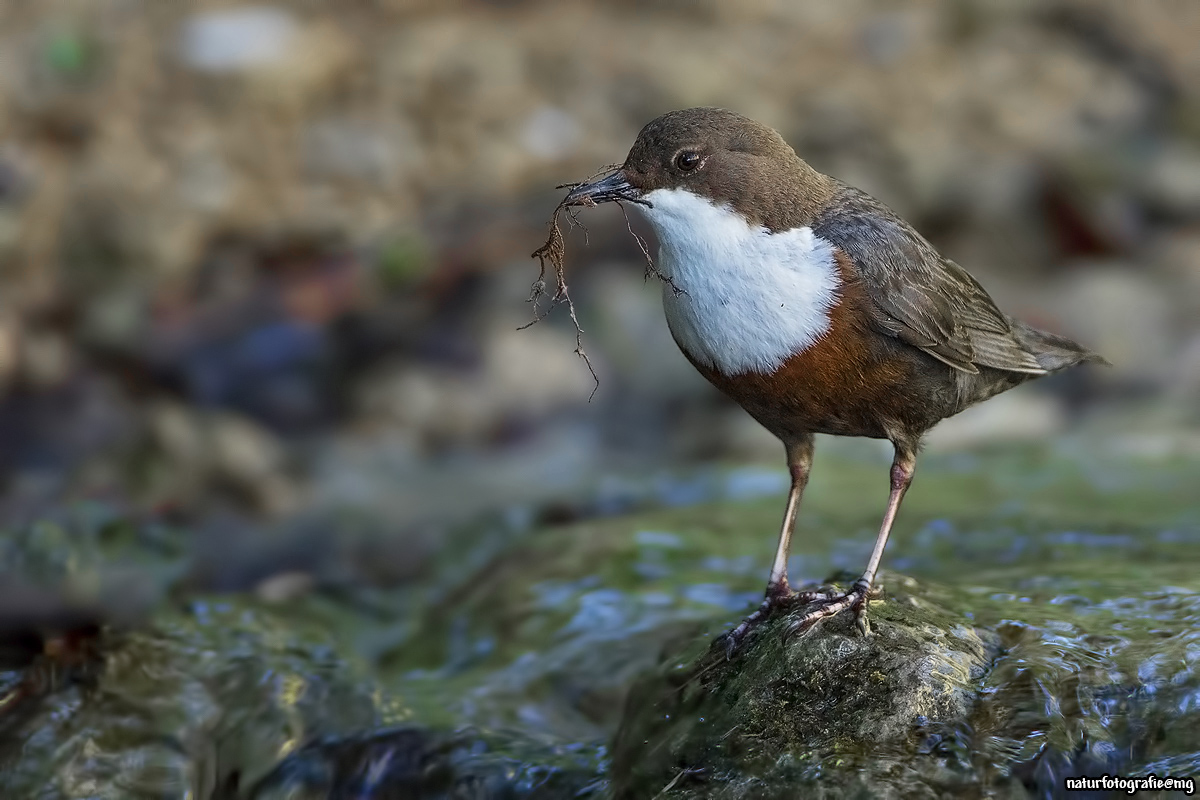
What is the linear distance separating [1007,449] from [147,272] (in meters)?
5.19

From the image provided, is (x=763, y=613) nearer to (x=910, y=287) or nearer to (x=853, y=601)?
(x=853, y=601)

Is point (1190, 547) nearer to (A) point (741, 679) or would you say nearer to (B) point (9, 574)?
(A) point (741, 679)

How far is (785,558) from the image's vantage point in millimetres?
3848

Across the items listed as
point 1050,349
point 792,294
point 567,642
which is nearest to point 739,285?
point 792,294

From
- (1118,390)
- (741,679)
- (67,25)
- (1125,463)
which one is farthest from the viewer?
(67,25)

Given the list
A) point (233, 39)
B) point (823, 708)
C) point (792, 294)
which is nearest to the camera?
point (823, 708)

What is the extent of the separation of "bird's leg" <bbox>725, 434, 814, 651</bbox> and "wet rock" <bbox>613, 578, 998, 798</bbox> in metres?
0.05

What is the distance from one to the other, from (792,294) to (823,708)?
1.04 m

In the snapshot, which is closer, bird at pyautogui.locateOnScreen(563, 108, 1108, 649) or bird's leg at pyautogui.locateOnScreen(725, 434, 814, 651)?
bird at pyautogui.locateOnScreen(563, 108, 1108, 649)

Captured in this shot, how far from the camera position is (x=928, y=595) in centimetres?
380

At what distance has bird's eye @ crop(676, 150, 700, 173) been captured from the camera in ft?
11.8

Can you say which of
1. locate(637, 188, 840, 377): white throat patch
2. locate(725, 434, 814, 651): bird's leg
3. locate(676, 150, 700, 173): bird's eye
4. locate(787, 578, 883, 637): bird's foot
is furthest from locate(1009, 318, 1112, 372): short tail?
locate(676, 150, 700, 173): bird's eye

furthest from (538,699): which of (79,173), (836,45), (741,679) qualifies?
(836,45)

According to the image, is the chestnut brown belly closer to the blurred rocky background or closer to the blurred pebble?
the blurred rocky background
